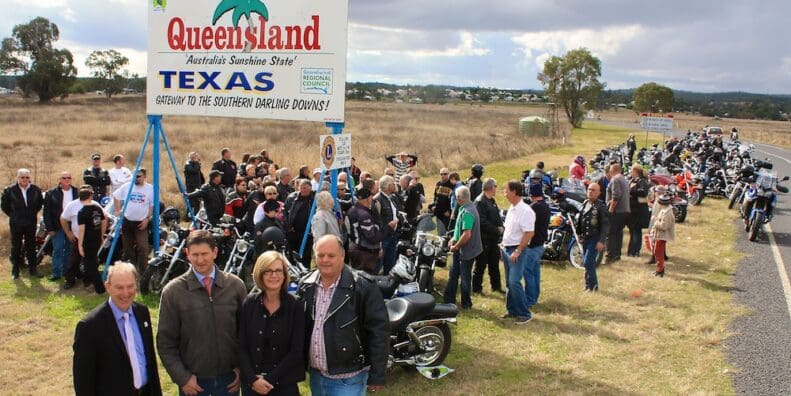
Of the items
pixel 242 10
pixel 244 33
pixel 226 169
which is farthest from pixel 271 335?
pixel 226 169

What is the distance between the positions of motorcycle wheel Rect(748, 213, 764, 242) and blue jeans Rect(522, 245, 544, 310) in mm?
7153

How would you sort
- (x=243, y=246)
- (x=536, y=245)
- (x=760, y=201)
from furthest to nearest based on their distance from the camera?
(x=760, y=201) → (x=243, y=246) → (x=536, y=245)

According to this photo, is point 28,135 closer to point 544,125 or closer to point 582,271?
point 582,271

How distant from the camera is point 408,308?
5.41m

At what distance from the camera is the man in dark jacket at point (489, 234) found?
8.06m

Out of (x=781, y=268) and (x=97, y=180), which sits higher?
(x=97, y=180)

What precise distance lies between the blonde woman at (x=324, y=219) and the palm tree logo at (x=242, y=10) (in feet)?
8.38

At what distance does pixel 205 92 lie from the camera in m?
8.51

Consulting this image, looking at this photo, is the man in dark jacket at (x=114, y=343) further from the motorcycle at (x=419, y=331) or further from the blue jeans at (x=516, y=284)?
the blue jeans at (x=516, y=284)

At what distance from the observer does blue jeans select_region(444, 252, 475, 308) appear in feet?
25.3

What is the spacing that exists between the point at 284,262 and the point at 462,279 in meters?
4.54

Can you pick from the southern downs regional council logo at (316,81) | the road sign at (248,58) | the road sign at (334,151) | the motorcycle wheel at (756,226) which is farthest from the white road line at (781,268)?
the road sign at (248,58)

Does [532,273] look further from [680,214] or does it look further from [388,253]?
[680,214]

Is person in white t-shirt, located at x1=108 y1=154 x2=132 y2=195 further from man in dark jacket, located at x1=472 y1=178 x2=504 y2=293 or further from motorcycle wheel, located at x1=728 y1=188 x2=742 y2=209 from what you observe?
motorcycle wheel, located at x1=728 y1=188 x2=742 y2=209
